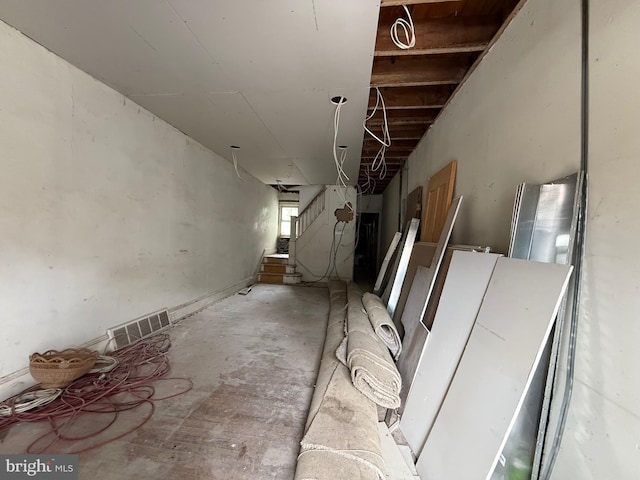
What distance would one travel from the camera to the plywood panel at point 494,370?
3.32 feet

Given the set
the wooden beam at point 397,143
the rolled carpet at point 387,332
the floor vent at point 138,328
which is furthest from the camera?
the wooden beam at point 397,143

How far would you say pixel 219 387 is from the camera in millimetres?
2051

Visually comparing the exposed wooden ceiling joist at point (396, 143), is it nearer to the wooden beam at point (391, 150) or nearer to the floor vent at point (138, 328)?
the wooden beam at point (391, 150)

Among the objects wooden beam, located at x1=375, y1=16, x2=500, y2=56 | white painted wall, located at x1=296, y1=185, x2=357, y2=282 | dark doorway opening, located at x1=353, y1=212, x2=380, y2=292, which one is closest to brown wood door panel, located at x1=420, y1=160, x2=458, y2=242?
wooden beam, located at x1=375, y1=16, x2=500, y2=56

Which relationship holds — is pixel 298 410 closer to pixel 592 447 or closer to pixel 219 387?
pixel 219 387

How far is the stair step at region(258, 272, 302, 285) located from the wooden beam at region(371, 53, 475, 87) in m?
5.13

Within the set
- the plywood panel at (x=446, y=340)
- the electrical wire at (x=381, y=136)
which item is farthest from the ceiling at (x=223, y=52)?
the plywood panel at (x=446, y=340)

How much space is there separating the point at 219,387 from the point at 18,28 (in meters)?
3.05

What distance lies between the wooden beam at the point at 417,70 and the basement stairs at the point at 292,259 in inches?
185

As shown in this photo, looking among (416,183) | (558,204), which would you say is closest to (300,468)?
(558,204)

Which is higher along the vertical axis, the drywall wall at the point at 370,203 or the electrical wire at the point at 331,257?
the drywall wall at the point at 370,203

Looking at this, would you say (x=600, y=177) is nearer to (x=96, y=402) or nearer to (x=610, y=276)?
(x=610, y=276)

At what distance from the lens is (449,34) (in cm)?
184

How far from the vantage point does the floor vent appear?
8.56ft
